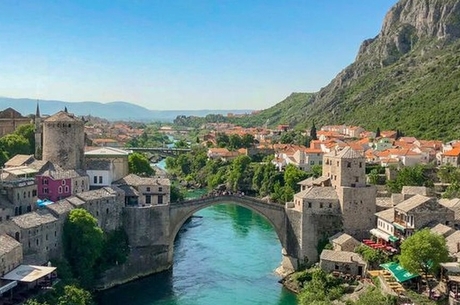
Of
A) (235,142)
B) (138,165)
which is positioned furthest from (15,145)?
(235,142)

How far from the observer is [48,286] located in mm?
32281

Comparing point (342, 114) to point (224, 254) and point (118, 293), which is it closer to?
point (224, 254)

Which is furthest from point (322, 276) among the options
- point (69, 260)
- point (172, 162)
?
point (172, 162)

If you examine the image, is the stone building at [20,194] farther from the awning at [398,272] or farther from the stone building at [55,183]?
the awning at [398,272]

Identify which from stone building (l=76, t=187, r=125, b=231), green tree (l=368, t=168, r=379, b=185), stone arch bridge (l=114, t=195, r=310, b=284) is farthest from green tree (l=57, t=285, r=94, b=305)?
green tree (l=368, t=168, r=379, b=185)

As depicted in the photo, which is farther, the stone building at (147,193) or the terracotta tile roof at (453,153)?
the terracotta tile roof at (453,153)

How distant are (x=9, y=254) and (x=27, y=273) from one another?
1.29m

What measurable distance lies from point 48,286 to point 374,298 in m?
16.9

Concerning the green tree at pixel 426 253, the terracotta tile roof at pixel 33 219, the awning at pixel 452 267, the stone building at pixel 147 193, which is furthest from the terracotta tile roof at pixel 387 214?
the terracotta tile roof at pixel 33 219

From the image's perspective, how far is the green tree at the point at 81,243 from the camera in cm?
3681

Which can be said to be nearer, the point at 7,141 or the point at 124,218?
the point at 124,218

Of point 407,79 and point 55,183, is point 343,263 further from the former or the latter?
point 407,79

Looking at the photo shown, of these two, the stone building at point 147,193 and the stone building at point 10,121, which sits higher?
the stone building at point 10,121

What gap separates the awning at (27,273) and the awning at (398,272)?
18.3m
